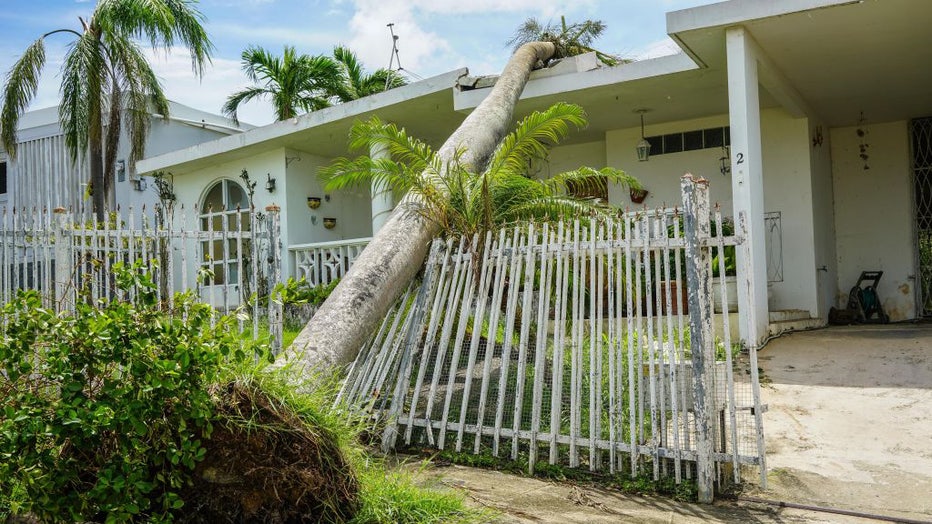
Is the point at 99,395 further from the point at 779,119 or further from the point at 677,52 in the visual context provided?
the point at 779,119

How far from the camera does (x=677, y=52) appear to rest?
9352 millimetres

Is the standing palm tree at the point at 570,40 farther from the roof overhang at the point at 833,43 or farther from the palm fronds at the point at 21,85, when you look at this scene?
the palm fronds at the point at 21,85

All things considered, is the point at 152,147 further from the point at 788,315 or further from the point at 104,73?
the point at 788,315

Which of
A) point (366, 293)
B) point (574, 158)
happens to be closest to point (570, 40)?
point (574, 158)

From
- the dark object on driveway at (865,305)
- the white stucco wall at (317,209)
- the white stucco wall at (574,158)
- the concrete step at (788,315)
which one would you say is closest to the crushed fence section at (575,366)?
the concrete step at (788,315)

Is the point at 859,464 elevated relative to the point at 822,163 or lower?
lower

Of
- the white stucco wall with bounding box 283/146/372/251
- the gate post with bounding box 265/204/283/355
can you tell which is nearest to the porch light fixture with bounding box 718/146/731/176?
the white stucco wall with bounding box 283/146/372/251

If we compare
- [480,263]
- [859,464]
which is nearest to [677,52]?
[480,263]

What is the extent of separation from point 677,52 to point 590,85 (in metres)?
1.19

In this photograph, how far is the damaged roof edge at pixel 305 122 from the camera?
10.7 m

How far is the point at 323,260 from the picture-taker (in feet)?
38.1

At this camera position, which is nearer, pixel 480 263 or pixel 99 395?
pixel 99 395

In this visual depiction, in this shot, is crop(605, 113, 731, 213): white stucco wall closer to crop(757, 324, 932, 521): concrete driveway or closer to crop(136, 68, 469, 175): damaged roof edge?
crop(136, 68, 469, 175): damaged roof edge

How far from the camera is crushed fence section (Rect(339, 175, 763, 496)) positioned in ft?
14.4
